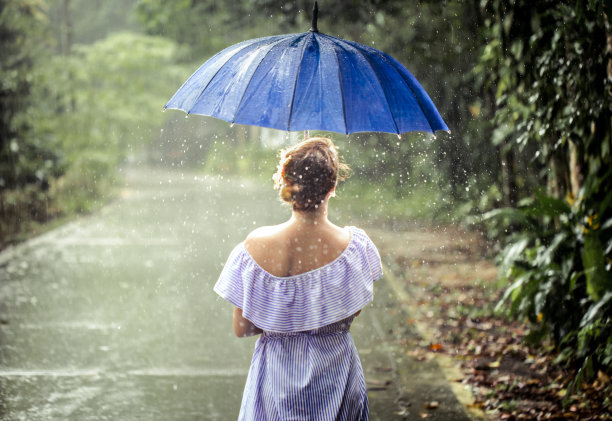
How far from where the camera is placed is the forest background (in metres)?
5.39

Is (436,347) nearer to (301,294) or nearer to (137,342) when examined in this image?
(137,342)

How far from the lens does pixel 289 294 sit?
2.67 metres

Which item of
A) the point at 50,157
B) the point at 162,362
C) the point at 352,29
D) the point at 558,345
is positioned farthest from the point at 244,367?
the point at 50,157

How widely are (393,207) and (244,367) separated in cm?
1358

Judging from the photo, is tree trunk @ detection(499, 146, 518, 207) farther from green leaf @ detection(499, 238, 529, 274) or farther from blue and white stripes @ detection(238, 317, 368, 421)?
blue and white stripes @ detection(238, 317, 368, 421)

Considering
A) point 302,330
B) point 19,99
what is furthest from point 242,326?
point 19,99

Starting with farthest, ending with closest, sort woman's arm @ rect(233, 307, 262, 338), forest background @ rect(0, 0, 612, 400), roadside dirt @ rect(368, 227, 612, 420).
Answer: forest background @ rect(0, 0, 612, 400), roadside dirt @ rect(368, 227, 612, 420), woman's arm @ rect(233, 307, 262, 338)

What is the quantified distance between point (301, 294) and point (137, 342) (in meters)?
4.59

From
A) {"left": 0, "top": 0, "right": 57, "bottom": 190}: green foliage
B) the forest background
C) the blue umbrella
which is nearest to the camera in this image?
the blue umbrella

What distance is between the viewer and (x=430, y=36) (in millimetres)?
13109

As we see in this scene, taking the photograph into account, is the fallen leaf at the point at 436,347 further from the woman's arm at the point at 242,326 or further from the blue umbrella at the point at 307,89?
→ the woman's arm at the point at 242,326

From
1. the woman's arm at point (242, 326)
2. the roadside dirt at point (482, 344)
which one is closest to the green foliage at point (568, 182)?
the roadside dirt at point (482, 344)

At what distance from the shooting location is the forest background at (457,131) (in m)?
5.39

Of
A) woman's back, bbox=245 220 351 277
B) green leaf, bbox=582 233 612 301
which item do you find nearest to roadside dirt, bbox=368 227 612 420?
green leaf, bbox=582 233 612 301
